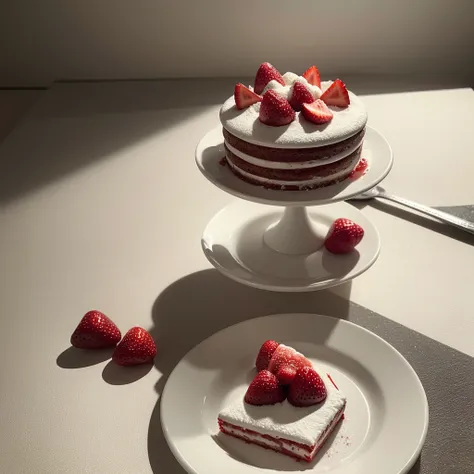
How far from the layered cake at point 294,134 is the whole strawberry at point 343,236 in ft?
0.36

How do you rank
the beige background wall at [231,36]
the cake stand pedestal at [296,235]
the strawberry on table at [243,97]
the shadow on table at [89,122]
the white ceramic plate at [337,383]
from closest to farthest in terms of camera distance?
1. the white ceramic plate at [337,383]
2. the strawberry on table at [243,97]
3. the cake stand pedestal at [296,235]
4. the shadow on table at [89,122]
5. the beige background wall at [231,36]

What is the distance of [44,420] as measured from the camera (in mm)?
958

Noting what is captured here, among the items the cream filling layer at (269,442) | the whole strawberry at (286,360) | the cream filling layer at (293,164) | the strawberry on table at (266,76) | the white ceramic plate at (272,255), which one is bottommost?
the cream filling layer at (269,442)

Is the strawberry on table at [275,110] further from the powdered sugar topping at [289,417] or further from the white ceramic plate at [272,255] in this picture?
the powdered sugar topping at [289,417]

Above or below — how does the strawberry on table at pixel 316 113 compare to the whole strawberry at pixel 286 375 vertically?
above

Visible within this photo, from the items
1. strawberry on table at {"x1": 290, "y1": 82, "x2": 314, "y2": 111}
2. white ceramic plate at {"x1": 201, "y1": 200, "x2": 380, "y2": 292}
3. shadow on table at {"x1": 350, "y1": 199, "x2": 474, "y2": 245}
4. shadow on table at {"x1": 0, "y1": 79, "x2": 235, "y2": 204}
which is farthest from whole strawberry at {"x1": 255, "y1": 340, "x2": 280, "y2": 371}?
shadow on table at {"x1": 0, "y1": 79, "x2": 235, "y2": 204}

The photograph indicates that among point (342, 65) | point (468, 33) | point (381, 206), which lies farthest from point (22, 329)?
point (468, 33)

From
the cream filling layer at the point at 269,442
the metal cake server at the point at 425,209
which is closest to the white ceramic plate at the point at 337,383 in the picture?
the cream filling layer at the point at 269,442

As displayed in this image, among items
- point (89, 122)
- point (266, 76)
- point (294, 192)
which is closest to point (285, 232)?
point (294, 192)

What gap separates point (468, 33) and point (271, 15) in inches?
22.6

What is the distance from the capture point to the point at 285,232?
3.90 ft

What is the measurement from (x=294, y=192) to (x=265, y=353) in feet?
0.81

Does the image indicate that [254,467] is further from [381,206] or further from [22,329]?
[381,206]

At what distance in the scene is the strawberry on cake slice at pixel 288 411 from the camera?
2.82ft
